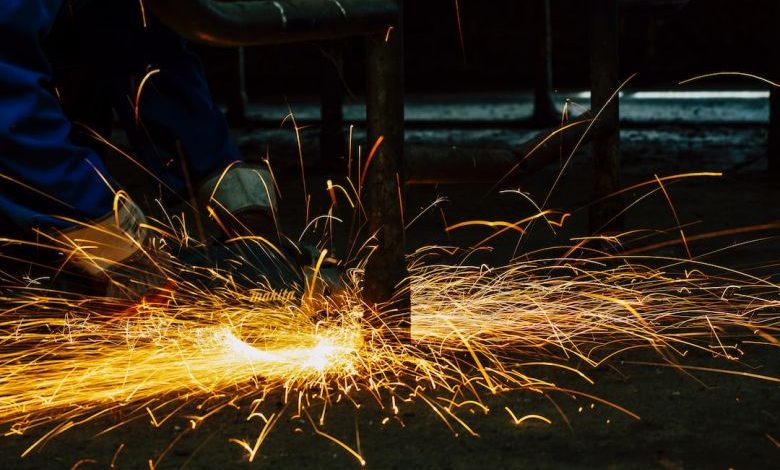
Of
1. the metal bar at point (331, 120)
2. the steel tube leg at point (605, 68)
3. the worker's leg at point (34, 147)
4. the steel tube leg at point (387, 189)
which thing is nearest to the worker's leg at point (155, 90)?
the worker's leg at point (34, 147)

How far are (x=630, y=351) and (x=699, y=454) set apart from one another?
619 millimetres

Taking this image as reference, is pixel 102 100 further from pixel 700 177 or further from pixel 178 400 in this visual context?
pixel 700 177

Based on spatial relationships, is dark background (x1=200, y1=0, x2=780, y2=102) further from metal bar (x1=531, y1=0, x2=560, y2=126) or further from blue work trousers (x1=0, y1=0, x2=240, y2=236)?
blue work trousers (x1=0, y1=0, x2=240, y2=236)

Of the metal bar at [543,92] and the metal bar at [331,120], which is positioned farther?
the metal bar at [543,92]

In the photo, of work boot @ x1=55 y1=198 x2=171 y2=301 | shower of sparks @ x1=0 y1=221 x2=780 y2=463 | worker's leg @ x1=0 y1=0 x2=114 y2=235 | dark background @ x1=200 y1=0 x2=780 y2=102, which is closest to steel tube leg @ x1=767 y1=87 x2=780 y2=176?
shower of sparks @ x1=0 y1=221 x2=780 y2=463

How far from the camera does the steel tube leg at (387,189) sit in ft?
7.82

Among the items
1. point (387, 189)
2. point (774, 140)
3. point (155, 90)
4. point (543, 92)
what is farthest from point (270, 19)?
point (543, 92)

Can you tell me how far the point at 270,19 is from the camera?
2215 millimetres

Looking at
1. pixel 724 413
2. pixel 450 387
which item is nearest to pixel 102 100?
pixel 450 387

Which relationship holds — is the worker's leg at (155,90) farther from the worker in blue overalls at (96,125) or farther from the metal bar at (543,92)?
the metal bar at (543,92)

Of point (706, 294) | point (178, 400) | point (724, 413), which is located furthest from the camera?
point (706, 294)

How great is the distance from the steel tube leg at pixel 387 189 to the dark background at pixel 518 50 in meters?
9.13

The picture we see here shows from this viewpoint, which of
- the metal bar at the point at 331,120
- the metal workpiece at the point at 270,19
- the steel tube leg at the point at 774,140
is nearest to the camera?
the metal workpiece at the point at 270,19

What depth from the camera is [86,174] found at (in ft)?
8.52
